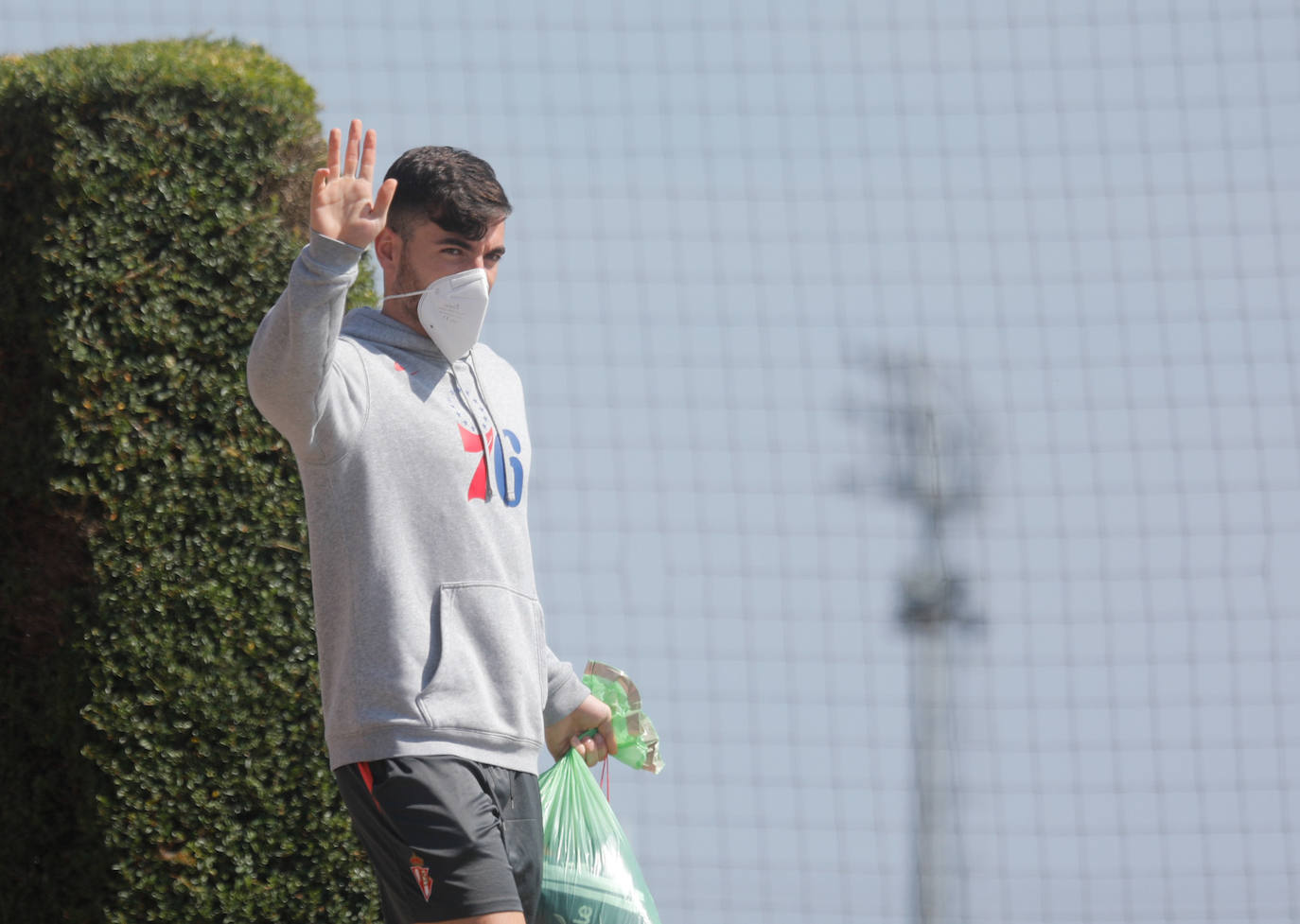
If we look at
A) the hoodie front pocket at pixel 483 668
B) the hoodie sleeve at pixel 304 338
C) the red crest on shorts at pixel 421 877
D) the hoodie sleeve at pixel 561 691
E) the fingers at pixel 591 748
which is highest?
the hoodie sleeve at pixel 304 338

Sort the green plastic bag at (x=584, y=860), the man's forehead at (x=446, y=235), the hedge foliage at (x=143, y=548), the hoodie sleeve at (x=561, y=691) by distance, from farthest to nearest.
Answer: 1. the hedge foliage at (x=143, y=548)
2. the hoodie sleeve at (x=561, y=691)
3. the green plastic bag at (x=584, y=860)
4. the man's forehead at (x=446, y=235)

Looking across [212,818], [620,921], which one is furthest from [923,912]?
[620,921]

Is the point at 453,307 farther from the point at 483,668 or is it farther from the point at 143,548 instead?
the point at 143,548

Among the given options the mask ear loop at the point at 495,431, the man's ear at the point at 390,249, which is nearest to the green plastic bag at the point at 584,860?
the mask ear loop at the point at 495,431

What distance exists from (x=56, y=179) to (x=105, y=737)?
1346mm

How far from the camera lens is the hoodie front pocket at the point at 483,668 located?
227cm

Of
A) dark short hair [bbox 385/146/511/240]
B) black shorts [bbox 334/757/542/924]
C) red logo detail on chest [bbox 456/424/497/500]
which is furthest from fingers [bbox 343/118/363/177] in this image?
black shorts [bbox 334/757/542/924]

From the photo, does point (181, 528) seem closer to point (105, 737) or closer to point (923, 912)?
point (105, 737)

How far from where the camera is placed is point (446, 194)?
2.49 m

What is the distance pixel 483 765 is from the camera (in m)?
2.31

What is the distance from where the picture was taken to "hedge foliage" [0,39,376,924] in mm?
3621

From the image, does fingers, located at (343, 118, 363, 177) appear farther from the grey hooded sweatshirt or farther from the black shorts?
the black shorts

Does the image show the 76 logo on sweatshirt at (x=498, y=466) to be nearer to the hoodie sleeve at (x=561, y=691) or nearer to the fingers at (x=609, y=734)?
the hoodie sleeve at (x=561, y=691)

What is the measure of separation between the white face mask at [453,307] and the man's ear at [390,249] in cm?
8
